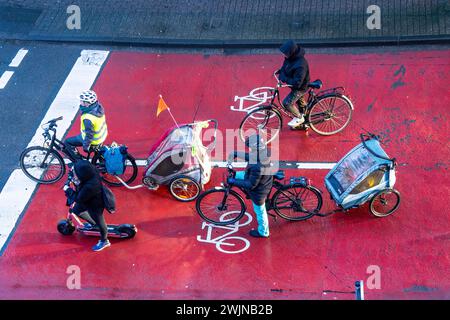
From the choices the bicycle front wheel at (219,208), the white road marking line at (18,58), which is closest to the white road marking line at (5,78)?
the white road marking line at (18,58)

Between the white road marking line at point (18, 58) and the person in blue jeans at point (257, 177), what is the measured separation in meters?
7.00

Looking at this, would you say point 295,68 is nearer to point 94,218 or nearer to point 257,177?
point 257,177

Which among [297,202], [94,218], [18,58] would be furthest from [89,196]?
[18,58]

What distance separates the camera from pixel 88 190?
26.0ft

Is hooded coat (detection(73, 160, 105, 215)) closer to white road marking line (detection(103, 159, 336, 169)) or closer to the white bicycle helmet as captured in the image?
the white bicycle helmet

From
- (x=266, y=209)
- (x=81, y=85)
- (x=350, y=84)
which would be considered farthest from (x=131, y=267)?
(x=350, y=84)

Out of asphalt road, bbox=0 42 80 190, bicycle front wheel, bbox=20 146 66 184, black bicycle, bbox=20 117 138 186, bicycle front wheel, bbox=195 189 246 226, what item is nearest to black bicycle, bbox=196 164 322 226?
bicycle front wheel, bbox=195 189 246 226

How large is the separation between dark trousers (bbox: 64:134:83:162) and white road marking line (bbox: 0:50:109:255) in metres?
0.96

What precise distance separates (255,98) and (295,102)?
165 cm

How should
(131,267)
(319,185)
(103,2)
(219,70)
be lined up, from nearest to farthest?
(131,267) → (319,185) → (219,70) → (103,2)

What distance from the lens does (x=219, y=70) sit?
41.2 feet

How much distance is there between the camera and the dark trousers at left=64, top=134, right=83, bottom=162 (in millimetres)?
9688

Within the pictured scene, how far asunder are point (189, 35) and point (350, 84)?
4.18 m
